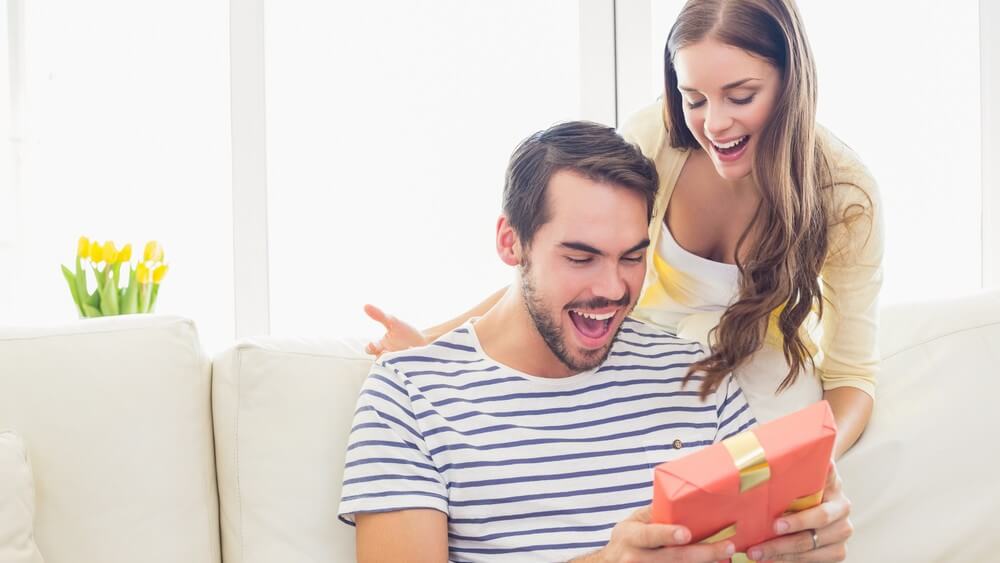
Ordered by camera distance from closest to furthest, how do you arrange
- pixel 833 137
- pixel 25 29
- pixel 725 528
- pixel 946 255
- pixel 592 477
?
pixel 725 528 → pixel 592 477 → pixel 833 137 → pixel 25 29 → pixel 946 255

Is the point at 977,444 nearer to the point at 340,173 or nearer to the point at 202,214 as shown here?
the point at 340,173

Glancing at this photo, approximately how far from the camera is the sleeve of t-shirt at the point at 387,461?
1212 millimetres

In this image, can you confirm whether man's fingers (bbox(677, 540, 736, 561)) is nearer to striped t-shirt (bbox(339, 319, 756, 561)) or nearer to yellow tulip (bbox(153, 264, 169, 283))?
striped t-shirt (bbox(339, 319, 756, 561))

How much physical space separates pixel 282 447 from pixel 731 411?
0.71 metres

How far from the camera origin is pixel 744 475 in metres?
0.92

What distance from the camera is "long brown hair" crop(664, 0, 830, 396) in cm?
139

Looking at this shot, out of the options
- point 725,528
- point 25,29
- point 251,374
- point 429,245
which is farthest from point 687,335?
point 25,29

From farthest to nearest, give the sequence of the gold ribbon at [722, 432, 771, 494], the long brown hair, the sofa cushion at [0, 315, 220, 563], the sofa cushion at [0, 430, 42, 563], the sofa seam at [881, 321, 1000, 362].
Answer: the sofa seam at [881, 321, 1000, 362] → the long brown hair → the sofa cushion at [0, 315, 220, 563] → the sofa cushion at [0, 430, 42, 563] → the gold ribbon at [722, 432, 771, 494]

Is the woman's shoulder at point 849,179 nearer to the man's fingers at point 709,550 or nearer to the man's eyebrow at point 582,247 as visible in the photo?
the man's eyebrow at point 582,247

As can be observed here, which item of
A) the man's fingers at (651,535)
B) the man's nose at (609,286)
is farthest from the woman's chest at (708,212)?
the man's fingers at (651,535)

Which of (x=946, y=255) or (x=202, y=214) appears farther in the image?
(x=946, y=255)

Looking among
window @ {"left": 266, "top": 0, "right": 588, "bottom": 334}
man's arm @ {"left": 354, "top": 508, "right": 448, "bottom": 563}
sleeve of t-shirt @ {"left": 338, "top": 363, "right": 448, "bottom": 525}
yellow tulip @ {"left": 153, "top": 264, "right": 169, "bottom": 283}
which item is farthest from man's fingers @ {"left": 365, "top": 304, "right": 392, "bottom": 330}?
window @ {"left": 266, "top": 0, "right": 588, "bottom": 334}

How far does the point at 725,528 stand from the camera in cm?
100

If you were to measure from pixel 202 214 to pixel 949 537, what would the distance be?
2058 millimetres
